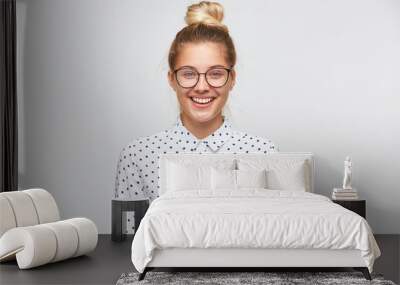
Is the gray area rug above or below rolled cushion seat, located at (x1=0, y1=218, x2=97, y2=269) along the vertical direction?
below

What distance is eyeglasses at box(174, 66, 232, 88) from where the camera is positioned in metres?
7.23

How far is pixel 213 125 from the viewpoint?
7.30 m

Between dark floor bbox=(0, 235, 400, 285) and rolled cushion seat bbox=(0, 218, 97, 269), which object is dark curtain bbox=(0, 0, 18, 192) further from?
rolled cushion seat bbox=(0, 218, 97, 269)

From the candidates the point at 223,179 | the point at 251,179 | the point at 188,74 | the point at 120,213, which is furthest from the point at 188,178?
the point at 188,74

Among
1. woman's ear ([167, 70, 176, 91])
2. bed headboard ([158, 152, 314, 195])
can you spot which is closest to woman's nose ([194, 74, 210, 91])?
woman's ear ([167, 70, 176, 91])

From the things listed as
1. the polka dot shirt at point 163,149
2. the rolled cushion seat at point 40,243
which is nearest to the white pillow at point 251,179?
the polka dot shirt at point 163,149

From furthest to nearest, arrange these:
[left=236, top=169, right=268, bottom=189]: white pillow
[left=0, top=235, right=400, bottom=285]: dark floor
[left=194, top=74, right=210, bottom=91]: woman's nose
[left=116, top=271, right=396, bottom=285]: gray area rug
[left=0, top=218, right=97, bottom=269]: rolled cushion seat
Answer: [left=194, top=74, right=210, bottom=91]: woman's nose, [left=236, top=169, right=268, bottom=189]: white pillow, [left=0, top=218, right=97, bottom=269]: rolled cushion seat, [left=0, top=235, right=400, bottom=285]: dark floor, [left=116, top=271, right=396, bottom=285]: gray area rug

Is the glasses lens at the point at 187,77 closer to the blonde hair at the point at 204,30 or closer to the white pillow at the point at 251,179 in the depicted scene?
the blonde hair at the point at 204,30

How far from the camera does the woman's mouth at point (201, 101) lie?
7.28 metres

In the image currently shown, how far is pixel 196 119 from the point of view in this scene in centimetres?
729

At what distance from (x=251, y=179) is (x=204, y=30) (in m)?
1.84

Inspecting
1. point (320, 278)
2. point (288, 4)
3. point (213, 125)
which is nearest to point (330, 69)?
point (288, 4)

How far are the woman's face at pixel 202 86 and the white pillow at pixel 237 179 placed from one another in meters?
0.94

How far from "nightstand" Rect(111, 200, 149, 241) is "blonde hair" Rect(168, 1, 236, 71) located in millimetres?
1576
